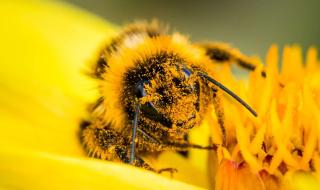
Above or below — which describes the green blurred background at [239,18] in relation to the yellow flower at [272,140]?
above

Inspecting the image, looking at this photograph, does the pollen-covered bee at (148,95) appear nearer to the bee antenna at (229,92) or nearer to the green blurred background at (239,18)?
the bee antenna at (229,92)

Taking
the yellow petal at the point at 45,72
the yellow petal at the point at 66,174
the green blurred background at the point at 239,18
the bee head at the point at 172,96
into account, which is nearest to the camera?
the yellow petal at the point at 66,174

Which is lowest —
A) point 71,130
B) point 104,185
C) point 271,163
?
point 104,185

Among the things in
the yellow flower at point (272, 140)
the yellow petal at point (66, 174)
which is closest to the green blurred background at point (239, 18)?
the yellow flower at point (272, 140)

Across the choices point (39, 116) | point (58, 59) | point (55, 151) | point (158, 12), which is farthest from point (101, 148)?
point (158, 12)

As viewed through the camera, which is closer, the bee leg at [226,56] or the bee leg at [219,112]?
the bee leg at [219,112]

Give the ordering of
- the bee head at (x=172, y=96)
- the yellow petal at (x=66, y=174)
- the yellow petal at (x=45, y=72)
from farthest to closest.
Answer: the yellow petal at (x=45, y=72) → the bee head at (x=172, y=96) → the yellow petal at (x=66, y=174)

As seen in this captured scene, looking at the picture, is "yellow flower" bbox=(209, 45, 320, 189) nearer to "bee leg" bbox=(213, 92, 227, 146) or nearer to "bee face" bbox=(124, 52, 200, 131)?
"bee leg" bbox=(213, 92, 227, 146)

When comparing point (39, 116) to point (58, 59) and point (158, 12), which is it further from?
point (158, 12)
